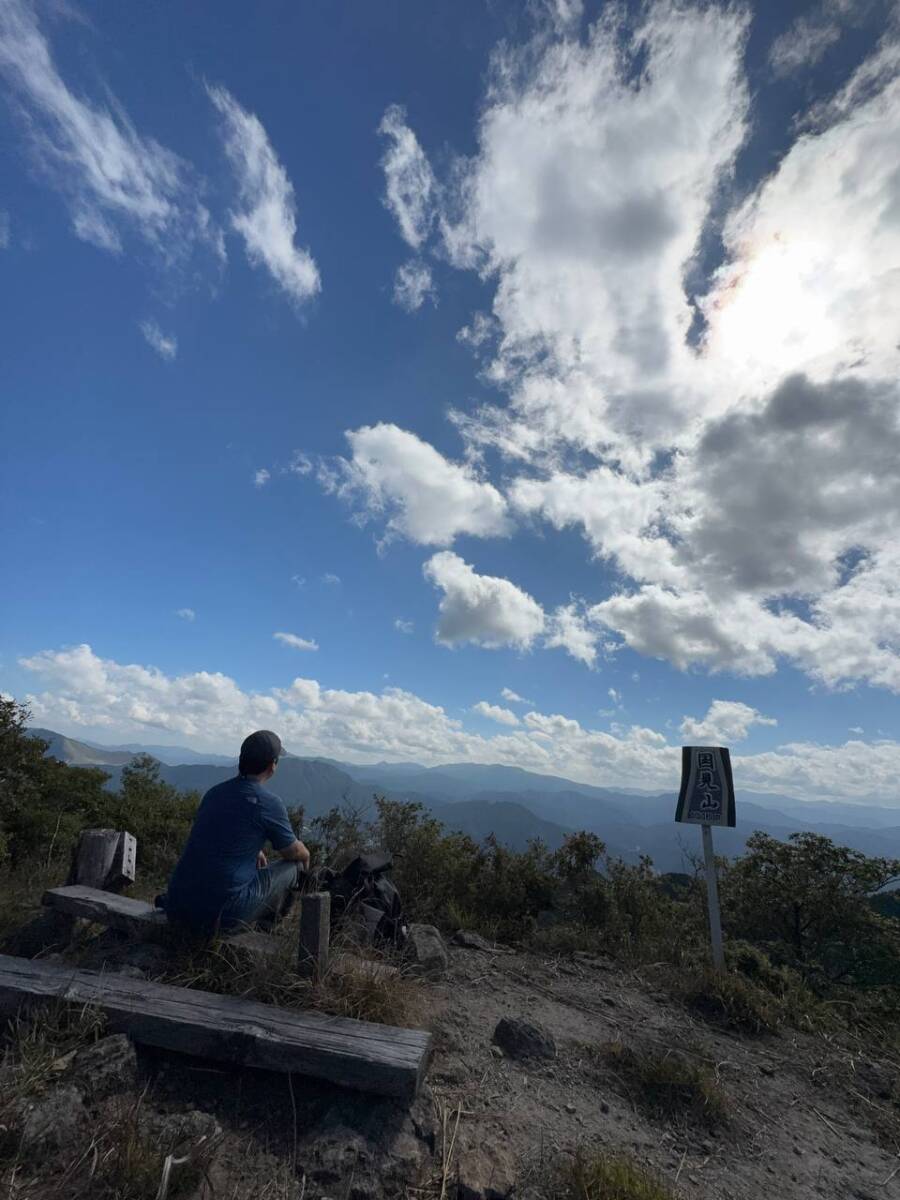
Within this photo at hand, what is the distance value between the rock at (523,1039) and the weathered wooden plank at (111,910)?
9.88 feet

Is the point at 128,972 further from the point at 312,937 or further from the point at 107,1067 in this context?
the point at 312,937

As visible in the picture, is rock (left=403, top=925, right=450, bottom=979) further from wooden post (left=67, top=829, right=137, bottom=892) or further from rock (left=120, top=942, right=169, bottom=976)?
wooden post (left=67, top=829, right=137, bottom=892)

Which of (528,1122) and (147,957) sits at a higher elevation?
(147,957)

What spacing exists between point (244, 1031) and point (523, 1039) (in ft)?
7.40

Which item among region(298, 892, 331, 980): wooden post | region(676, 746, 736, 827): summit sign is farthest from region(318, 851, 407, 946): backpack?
region(676, 746, 736, 827): summit sign

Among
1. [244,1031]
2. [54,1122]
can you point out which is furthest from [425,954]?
[54,1122]

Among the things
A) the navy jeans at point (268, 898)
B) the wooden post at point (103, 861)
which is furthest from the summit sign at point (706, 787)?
the wooden post at point (103, 861)

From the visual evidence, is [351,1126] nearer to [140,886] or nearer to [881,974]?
[140,886]

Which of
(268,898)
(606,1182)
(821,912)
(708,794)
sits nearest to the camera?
(606,1182)

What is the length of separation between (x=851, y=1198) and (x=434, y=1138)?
2.63 metres

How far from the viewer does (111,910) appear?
15.7 feet

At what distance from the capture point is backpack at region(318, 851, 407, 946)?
5406 millimetres

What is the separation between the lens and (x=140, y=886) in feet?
23.8

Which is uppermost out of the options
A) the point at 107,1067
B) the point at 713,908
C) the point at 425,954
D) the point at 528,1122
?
the point at 713,908
